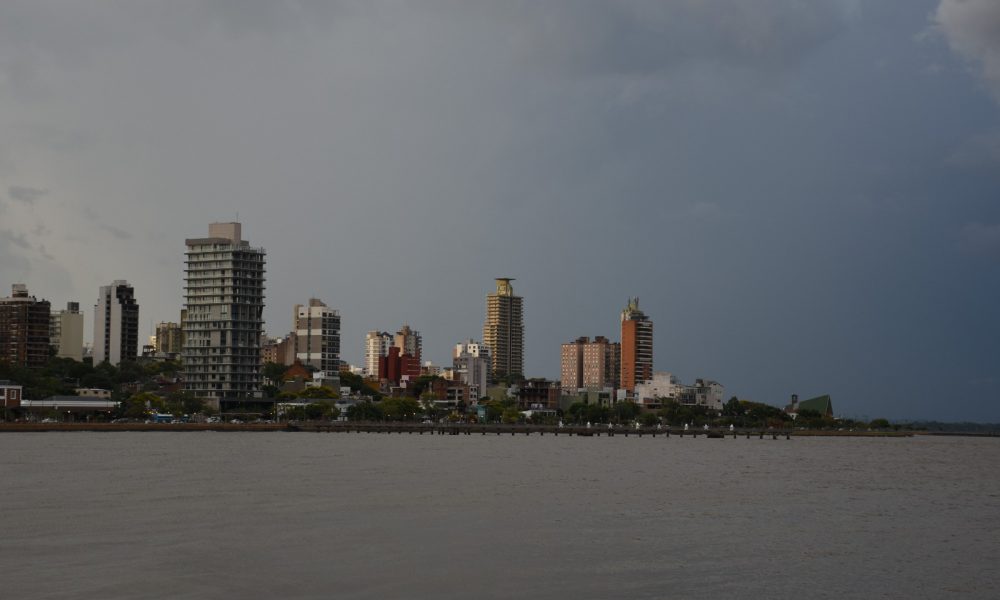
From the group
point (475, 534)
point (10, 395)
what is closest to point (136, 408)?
point (10, 395)

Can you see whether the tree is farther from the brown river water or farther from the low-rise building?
the brown river water

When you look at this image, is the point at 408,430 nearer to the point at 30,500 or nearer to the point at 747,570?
the point at 30,500

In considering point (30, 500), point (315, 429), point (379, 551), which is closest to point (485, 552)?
point (379, 551)

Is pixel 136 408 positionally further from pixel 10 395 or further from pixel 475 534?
pixel 475 534

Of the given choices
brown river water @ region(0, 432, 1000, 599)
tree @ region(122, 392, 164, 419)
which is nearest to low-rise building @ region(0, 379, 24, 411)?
tree @ region(122, 392, 164, 419)

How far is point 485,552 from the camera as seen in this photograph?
4003 centimetres

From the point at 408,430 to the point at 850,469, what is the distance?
107 metres

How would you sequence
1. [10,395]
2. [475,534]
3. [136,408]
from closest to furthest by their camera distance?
[475,534] < [10,395] < [136,408]

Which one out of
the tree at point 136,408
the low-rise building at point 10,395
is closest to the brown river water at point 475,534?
the low-rise building at point 10,395

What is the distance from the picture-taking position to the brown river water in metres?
34.1

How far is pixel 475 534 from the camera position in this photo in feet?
147

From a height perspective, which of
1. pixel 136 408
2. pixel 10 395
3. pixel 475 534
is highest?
pixel 10 395

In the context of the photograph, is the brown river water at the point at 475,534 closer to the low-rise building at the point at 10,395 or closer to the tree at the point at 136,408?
the low-rise building at the point at 10,395

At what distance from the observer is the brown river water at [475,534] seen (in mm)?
34062
